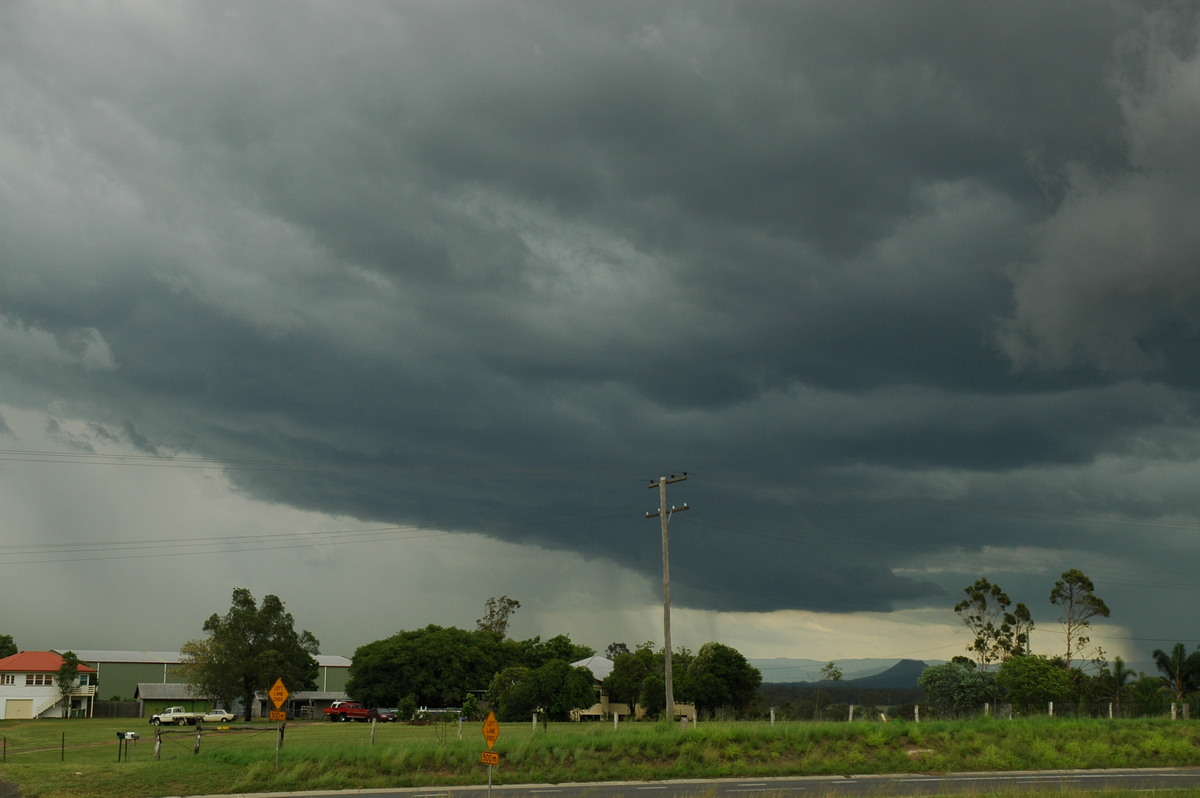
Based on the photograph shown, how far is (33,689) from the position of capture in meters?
115

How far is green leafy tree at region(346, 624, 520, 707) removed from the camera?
120938 mm

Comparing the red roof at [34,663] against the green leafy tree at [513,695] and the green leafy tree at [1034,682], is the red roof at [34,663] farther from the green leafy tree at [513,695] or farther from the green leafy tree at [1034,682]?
the green leafy tree at [1034,682]

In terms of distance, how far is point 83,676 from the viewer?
124562 mm

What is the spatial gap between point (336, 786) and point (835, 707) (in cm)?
5902

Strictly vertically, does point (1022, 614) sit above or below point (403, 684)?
above

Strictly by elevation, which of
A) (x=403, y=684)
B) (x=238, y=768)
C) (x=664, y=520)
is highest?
(x=664, y=520)

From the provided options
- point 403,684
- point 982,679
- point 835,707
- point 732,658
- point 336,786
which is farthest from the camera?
point 403,684

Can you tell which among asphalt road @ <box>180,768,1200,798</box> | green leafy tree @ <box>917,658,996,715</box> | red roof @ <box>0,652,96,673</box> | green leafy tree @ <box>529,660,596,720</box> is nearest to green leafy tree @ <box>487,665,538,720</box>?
green leafy tree @ <box>529,660,596,720</box>

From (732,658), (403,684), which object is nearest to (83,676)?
(403,684)

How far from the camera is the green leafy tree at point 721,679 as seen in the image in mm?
103125

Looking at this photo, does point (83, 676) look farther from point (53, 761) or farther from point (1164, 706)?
point (1164, 706)

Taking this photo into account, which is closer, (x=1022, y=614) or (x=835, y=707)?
(x=835, y=707)

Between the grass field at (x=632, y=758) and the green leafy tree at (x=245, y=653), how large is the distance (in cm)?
6155

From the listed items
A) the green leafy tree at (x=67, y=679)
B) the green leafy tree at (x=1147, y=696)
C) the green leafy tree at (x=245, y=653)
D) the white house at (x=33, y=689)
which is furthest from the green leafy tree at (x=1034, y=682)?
the white house at (x=33, y=689)
